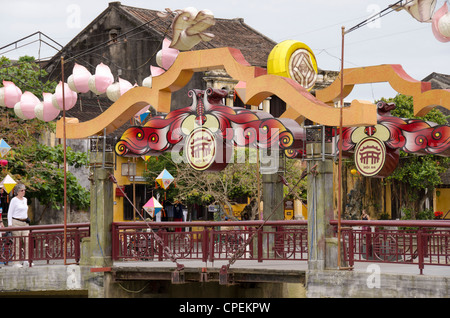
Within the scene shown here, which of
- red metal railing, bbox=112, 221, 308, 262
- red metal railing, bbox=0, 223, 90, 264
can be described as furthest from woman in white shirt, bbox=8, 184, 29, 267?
red metal railing, bbox=112, 221, 308, 262

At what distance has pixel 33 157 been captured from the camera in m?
30.2

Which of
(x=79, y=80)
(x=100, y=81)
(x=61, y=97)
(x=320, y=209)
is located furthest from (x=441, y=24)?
(x=79, y=80)

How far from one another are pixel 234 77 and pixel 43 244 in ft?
16.8

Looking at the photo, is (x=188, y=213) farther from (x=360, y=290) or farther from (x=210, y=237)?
(x=360, y=290)

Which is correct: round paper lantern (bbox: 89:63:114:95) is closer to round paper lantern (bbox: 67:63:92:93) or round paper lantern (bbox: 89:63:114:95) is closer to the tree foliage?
round paper lantern (bbox: 67:63:92:93)

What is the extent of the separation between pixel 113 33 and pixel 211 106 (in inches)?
983

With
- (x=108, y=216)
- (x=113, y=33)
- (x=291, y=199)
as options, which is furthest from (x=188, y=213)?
(x=108, y=216)

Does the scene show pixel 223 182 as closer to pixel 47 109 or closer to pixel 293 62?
pixel 47 109

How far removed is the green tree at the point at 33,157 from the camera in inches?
1144

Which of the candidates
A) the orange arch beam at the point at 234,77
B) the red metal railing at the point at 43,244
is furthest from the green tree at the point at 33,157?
the orange arch beam at the point at 234,77

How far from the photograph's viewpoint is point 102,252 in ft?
57.8

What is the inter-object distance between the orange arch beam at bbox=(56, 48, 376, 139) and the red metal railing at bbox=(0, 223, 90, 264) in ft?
6.02

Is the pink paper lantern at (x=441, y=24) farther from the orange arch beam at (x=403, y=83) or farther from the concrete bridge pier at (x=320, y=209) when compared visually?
the orange arch beam at (x=403, y=83)

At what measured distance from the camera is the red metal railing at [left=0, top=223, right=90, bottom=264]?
1816 centimetres
